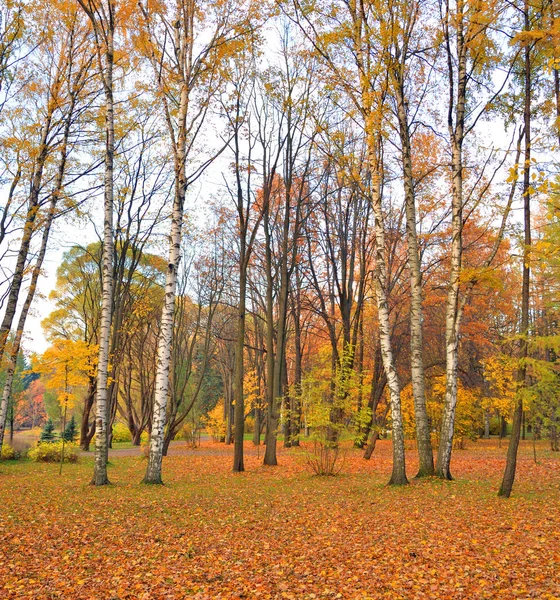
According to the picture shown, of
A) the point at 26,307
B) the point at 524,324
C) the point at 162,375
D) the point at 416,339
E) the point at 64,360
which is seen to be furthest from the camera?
the point at 64,360

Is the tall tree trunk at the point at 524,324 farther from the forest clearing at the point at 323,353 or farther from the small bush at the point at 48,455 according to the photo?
the small bush at the point at 48,455

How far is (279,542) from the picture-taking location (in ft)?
18.2

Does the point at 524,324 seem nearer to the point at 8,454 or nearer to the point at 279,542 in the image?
the point at 279,542

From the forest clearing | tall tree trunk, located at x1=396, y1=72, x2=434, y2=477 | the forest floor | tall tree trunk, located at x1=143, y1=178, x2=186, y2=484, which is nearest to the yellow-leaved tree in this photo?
the forest clearing

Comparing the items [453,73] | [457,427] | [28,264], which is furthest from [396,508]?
[457,427]

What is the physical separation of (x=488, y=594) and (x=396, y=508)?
358 cm

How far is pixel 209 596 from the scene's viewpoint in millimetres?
3936

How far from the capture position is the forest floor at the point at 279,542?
4.09 m

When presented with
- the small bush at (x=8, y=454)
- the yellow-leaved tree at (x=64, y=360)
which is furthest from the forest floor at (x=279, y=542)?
the small bush at (x=8, y=454)

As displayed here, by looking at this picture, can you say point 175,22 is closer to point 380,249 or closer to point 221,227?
point 380,249

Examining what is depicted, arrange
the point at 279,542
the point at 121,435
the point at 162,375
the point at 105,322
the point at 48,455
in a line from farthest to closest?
the point at 121,435
the point at 48,455
the point at 162,375
the point at 105,322
the point at 279,542

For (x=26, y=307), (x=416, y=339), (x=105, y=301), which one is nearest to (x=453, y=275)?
(x=416, y=339)

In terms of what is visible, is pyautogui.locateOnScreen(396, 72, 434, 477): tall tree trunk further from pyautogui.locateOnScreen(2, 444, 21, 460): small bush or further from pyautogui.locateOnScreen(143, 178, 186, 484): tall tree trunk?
pyautogui.locateOnScreen(2, 444, 21, 460): small bush

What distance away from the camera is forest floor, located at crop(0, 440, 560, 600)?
13.4 feet
